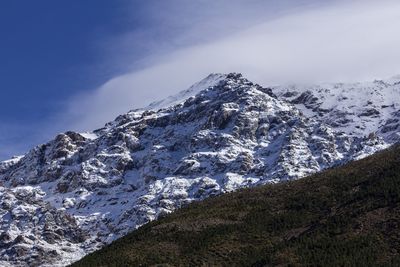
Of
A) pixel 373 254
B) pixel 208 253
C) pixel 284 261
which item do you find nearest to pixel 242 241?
pixel 208 253

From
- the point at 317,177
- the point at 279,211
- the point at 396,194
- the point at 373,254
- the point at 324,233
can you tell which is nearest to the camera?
the point at 373,254

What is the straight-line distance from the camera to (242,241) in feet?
309

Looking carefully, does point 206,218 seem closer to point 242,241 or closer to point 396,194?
point 242,241

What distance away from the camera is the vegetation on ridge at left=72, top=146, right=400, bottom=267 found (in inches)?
3334

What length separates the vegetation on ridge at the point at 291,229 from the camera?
84.7 metres

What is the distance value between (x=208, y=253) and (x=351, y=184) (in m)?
24.2

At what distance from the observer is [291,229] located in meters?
94.9

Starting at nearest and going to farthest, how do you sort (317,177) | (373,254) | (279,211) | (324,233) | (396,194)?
(373,254) < (324,233) < (396,194) < (279,211) < (317,177)

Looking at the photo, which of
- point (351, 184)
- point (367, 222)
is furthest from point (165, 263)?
point (351, 184)

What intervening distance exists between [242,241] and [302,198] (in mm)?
14284

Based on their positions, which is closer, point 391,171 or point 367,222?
point 367,222

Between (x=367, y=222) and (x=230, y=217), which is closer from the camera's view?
(x=367, y=222)

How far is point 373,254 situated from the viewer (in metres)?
81.4

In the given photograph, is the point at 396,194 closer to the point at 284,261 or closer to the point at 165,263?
the point at 284,261
